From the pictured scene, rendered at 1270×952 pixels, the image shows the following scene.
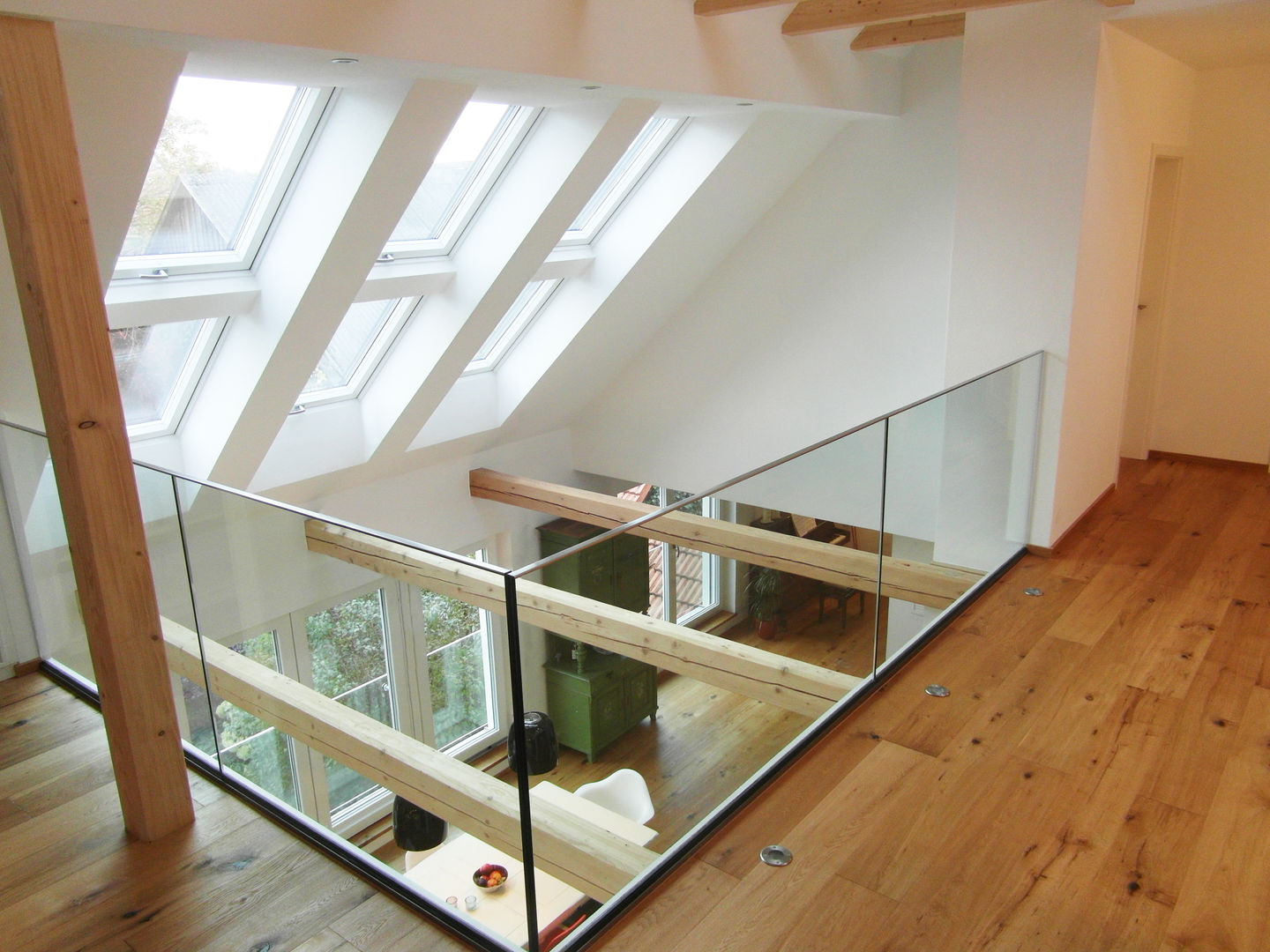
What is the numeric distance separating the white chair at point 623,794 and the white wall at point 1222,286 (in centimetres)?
476

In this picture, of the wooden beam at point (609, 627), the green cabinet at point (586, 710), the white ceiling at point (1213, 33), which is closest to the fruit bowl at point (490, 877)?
the wooden beam at point (609, 627)

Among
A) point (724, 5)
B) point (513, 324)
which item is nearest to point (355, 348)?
point (513, 324)

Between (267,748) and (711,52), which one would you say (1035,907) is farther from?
(711,52)

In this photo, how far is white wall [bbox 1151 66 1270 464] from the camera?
5.17 metres

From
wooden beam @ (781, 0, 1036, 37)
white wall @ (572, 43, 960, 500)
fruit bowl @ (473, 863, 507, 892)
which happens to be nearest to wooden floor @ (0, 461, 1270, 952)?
fruit bowl @ (473, 863, 507, 892)

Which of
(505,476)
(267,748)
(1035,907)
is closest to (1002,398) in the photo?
(1035,907)

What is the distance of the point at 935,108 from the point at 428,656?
420 cm

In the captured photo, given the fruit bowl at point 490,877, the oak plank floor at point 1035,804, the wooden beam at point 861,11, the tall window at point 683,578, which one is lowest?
the fruit bowl at point 490,877

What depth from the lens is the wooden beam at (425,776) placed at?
7.09 ft

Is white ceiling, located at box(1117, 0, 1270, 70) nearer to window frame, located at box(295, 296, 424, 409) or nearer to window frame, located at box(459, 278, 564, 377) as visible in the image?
window frame, located at box(459, 278, 564, 377)

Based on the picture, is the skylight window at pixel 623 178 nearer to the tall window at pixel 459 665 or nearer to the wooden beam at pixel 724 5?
the wooden beam at pixel 724 5

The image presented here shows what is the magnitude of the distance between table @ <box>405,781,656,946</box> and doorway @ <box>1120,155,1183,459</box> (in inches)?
164

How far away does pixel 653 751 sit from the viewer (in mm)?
2461

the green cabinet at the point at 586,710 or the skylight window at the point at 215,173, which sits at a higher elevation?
the skylight window at the point at 215,173
